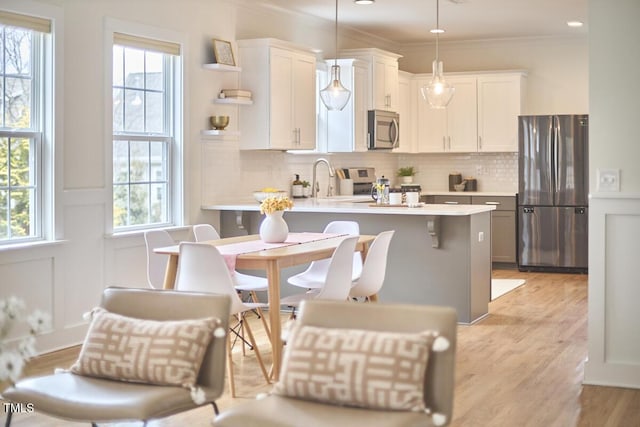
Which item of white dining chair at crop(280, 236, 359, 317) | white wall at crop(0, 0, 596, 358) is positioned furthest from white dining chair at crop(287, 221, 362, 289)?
white wall at crop(0, 0, 596, 358)

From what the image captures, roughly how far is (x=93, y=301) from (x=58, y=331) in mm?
355

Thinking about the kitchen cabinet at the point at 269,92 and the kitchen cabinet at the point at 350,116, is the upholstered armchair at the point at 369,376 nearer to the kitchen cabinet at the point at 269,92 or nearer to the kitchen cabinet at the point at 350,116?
the kitchen cabinet at the point at 269,92

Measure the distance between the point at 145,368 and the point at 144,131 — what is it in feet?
11.9

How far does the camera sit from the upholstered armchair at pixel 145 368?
2900mm

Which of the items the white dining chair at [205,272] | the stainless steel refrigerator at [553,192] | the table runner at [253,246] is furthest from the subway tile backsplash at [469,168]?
the white dining chair at [205,272]

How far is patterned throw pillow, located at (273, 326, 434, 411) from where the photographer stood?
2688 millimetres

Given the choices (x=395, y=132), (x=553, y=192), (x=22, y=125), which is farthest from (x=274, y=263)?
(x=553, y=192)

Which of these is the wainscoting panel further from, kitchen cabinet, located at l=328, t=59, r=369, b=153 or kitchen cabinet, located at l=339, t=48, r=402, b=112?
kitchen cabinet, located at l=339, t=48, r=402, b=112

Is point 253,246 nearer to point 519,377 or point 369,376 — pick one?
point 519,377

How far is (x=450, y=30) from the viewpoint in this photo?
942cm

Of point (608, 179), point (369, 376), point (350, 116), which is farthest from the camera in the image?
point (350, 116)

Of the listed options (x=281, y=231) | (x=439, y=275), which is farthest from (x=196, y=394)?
(x=439, y=275)

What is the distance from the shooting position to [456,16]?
8547 millimetres

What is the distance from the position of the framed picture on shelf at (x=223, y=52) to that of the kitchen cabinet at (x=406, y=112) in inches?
126
